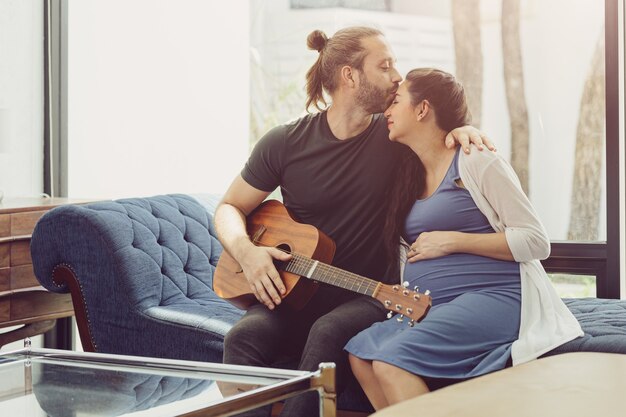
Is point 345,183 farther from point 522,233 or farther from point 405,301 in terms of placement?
point 522,233

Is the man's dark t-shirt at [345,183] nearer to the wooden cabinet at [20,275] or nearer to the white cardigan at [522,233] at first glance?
the white cardigan at [522,233]

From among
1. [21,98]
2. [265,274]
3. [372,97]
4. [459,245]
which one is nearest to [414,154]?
[372,97]

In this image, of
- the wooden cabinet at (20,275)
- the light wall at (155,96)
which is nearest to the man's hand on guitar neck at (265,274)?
the wooden cabinet at (20,275)

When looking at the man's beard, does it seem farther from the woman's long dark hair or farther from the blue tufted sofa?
the blue tufted sofa

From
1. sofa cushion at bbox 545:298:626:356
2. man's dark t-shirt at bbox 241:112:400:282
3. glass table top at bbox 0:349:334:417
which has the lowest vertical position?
glass table top at bbox 0:349:334:417

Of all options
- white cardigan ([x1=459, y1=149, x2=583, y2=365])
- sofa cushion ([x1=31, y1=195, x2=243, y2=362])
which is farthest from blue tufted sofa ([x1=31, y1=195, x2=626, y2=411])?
white cardigan ([x1=459, y1=149, x2=583, y2=365])

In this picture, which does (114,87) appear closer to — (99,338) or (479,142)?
(99,338)

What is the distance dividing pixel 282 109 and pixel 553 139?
136 centimetres

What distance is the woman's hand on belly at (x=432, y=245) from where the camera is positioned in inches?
101

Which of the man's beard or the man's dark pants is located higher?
the man's beard

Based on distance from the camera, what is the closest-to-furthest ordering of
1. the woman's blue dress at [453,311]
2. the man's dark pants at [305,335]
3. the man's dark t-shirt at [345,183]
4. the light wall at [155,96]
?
the woman's blue dress at [453,311]
the man's dark pants at [305,335]
the man's dark t-shirt at [345,183]
the light wall at [155,96]

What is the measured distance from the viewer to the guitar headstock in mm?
2541

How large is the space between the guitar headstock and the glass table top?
53 cm

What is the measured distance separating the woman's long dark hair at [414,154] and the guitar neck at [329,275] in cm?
19
